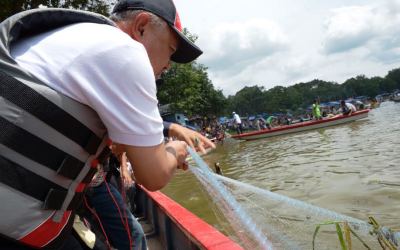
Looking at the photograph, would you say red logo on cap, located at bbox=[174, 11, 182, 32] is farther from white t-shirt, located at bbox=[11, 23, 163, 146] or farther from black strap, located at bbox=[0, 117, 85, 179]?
black strap, located at bbox=[0, 117, 85, 179]

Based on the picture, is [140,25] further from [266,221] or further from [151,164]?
[266,221]

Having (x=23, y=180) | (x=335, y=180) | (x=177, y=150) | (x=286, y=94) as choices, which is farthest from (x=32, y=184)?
(x=286, y=94)

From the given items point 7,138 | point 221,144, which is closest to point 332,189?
Result: point 7,138

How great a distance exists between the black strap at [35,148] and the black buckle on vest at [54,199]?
0.06 meters

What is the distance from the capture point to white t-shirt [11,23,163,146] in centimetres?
116

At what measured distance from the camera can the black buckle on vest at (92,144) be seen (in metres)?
1.30

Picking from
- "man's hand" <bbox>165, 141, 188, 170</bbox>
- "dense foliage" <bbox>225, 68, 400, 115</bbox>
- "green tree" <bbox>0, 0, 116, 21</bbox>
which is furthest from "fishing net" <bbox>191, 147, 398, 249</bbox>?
"dense foliage" <bbox>225, 68, 400, 115</bbox>

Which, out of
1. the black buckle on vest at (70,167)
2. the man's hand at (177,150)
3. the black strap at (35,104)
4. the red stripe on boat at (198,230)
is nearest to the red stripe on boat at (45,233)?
the black buckle on vest at (70,167)

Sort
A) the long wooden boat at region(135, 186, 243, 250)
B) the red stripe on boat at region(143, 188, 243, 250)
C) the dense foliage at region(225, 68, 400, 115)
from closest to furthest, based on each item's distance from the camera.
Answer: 1. the red stripe on boat at region(143, 188, 243, 250)
2. the long wooden boat at region(135, 186, 243, 250)
3. the dense foliage at region(225, 68, 400, 115)

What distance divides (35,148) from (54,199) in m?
0.19

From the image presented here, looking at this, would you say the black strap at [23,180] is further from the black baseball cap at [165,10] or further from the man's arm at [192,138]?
the man's arm at [192,138]

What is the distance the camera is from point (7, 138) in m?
1.14

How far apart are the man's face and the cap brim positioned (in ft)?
0.08

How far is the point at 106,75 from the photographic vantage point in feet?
3.78
